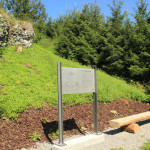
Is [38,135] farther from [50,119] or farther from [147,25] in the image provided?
[147,25]

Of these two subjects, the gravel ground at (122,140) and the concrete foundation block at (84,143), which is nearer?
the concrete foundation block at (84,143)

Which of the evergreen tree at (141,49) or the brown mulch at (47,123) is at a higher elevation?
the evergreen tree at (141,49)

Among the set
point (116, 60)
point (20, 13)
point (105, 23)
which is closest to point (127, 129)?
point (116, 60)

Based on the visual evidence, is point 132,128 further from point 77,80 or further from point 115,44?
point 115,44

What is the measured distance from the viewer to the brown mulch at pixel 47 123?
14.8 feet

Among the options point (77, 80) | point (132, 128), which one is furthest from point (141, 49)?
point (77, 80)

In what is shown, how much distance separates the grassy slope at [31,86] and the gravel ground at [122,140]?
63.7 inches

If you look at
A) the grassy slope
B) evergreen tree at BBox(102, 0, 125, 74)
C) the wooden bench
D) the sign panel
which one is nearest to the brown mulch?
the grassy slope

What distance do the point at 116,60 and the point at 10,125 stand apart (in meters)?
12.1

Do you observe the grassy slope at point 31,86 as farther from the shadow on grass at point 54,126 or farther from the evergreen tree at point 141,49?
the evergreen tree at point 141,49

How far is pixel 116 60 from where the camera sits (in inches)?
607

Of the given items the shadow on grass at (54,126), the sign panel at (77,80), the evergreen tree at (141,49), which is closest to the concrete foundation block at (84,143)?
the shadow on grass at (54,126)

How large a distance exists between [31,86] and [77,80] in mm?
3338

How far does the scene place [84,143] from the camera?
445 centimetres
